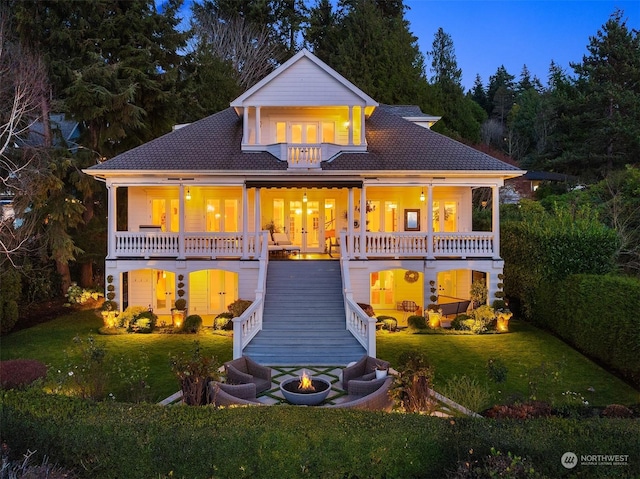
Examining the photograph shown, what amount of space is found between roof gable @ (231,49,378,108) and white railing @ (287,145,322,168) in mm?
2074

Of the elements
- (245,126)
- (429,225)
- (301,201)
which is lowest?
(429,225)

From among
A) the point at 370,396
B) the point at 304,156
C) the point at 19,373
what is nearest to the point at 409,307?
the point at 304,156

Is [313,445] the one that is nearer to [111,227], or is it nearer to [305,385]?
[305,385]

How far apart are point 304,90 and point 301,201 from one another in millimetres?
5045

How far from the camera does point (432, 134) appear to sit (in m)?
21.4

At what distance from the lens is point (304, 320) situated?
14945 millimetres

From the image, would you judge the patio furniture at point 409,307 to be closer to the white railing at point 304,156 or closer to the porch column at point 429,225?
the porch column at point 429,225

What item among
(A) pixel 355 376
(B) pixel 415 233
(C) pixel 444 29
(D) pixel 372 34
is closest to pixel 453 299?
(B) pixel 415 233

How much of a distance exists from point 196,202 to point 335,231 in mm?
6577

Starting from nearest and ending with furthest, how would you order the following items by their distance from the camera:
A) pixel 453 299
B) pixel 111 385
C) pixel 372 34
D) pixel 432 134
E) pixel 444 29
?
1. pixel 111 385
2. pixel 453 299
3. pixel 432 134
4. pixel 372 34
5. pixel 444 29

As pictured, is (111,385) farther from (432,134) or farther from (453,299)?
(432,134)

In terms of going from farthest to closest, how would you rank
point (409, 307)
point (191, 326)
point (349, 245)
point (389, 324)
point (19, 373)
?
point (409, 307) → point (349, 245) → point (389, 324) → point (191, 326) → point (19, 373)

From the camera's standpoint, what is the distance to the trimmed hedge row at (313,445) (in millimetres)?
5973

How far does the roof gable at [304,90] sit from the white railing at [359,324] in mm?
8218
